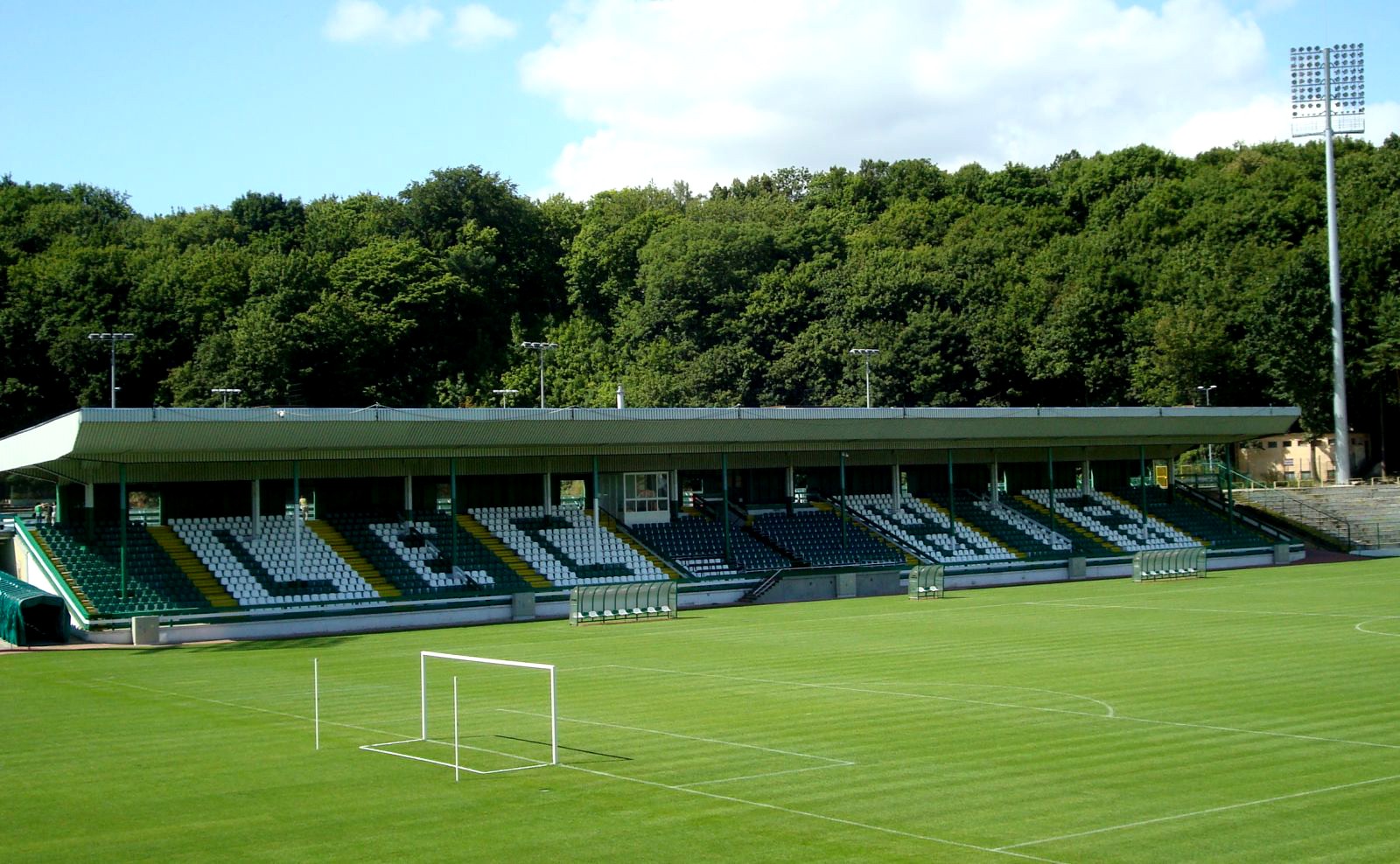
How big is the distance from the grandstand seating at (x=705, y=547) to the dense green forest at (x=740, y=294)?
104ft

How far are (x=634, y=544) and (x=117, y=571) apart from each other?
58.8 ft

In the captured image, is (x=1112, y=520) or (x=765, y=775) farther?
(x=1112, y=520)

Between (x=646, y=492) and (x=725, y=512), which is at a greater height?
(x=646, y=492)

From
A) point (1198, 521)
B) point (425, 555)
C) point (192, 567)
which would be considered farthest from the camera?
point (1198, 521)

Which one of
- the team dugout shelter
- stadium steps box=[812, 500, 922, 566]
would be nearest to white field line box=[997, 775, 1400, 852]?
the team dugout shelter

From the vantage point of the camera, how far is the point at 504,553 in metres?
48.2

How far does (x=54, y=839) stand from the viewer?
1377cm

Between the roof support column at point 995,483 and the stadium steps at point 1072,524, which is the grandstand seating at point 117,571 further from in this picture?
the stadium steps at point 1072,524

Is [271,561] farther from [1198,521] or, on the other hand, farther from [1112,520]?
[1198,521]

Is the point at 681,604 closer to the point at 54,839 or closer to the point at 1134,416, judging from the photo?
the point at 1134,416

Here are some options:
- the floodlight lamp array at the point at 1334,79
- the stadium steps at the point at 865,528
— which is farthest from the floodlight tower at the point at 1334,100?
the stadium steps at the point at 865,528

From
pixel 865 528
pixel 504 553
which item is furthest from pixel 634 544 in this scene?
pixel 865 528

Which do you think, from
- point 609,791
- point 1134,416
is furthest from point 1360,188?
point 609,791

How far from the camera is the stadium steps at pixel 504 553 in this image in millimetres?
46531
